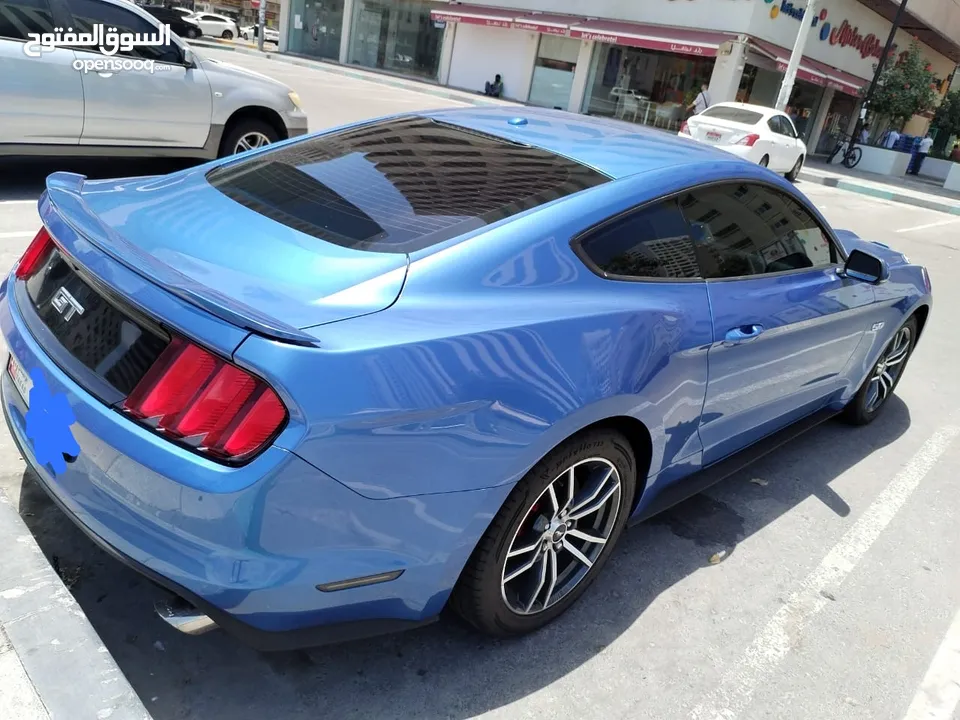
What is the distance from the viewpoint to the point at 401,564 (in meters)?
2.04

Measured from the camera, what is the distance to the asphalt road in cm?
230

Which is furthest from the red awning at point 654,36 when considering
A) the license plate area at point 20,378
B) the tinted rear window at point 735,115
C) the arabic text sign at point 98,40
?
the license plate area at point 20,378

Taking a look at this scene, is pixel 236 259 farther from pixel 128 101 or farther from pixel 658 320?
pixel 128 101

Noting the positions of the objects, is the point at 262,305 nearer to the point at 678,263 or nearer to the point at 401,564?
the point at 401,564

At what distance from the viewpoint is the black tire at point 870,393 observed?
453cm

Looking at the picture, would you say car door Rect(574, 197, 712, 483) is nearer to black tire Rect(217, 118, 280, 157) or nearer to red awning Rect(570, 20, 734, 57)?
black tire Rect(217, 118, 280, 157)

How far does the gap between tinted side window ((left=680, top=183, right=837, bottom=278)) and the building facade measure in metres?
22.7

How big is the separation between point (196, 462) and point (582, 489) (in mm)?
1249

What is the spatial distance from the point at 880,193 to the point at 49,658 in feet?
69.9

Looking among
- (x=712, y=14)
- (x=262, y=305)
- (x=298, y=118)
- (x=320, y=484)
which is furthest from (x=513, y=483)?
(x=712, y=14)

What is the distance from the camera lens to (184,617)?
6.39ft

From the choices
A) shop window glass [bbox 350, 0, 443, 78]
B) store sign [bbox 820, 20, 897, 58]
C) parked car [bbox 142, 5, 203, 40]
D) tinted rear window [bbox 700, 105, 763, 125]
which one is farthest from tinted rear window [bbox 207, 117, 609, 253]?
shop window glass [bbox 350, 0, 443, 78]

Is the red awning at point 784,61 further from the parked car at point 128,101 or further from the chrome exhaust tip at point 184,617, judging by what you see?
the chrome exhaust tip at point 184,617

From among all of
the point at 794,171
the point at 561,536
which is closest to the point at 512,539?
the point at 561,536
